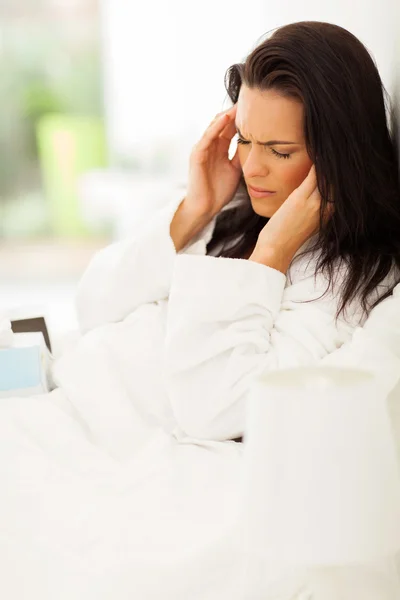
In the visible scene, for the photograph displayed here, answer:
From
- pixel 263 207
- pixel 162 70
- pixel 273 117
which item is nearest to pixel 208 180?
pixel 263 207

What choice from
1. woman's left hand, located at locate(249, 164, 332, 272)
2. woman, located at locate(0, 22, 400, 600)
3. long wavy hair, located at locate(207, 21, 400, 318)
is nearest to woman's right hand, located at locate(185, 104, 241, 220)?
woman, located at locate(0, 22, 400, 600)

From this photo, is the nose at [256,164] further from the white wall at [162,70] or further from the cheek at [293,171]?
the white wall at [162,70]

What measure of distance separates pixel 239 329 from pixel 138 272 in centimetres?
45

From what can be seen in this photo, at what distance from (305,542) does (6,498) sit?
2.10 feet

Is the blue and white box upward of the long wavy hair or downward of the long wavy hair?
downward

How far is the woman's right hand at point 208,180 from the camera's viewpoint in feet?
5.90

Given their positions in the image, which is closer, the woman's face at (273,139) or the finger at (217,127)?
the woman's face at (273,139)

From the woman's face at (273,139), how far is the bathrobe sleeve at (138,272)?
0.93ft

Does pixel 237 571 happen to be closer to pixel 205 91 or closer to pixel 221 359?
pixel 221 359

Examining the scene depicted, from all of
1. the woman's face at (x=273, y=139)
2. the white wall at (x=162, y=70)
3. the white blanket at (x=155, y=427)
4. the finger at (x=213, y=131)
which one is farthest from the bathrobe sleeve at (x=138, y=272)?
the white wall at (x=162, y=70)

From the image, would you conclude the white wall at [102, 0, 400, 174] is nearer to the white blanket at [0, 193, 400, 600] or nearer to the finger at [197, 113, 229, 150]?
the finger at [197, 113, 229, 150]

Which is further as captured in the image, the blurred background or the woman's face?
the blurred background

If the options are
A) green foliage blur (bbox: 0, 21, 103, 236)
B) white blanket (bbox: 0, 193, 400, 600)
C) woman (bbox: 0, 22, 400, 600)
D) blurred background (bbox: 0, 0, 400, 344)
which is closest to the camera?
white blanket (bbox: 0, 193, 400, 600)

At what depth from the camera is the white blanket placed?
1.03 m
